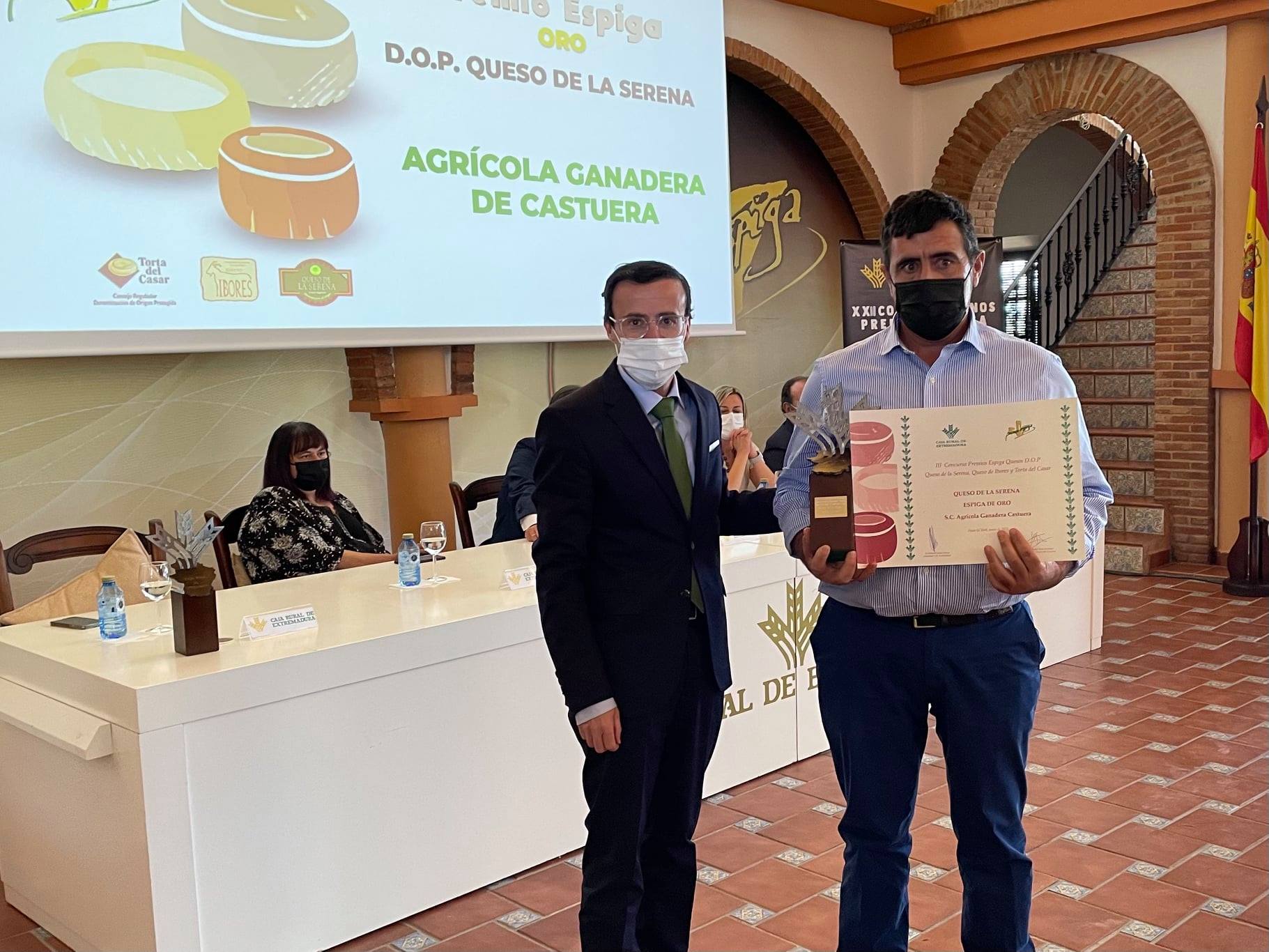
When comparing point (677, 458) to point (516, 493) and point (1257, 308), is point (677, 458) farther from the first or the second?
point (1257, 308)

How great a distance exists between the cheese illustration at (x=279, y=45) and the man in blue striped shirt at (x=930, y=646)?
3.48 metres

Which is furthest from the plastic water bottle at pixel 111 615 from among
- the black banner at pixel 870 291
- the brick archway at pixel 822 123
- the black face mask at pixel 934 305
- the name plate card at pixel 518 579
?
the brick archway at pixel 822 123

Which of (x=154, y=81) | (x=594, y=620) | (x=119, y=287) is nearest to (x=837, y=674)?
(x=594, y=620)

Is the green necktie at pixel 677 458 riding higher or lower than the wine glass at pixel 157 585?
higher

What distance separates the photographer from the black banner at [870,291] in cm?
688

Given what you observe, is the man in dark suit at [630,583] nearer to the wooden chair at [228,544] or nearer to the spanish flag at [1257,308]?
the wooden chair at [228,544]

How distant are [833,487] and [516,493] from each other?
2527 mm

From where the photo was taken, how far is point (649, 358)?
7.04ft

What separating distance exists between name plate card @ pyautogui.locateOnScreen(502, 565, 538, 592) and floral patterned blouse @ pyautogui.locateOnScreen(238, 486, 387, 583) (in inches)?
39.2

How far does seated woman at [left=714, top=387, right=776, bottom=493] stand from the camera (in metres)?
2.71

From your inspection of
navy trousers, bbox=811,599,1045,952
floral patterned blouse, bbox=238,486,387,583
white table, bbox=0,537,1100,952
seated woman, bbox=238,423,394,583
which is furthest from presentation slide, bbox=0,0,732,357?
navy trousers, bbox=811,599,1045,952

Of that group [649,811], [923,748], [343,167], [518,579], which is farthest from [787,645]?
[343,167]

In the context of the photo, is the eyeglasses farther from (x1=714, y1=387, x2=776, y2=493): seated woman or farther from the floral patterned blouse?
the floral patterned blouse

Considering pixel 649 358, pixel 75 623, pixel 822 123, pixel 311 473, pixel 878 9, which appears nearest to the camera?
pixel 649 358
